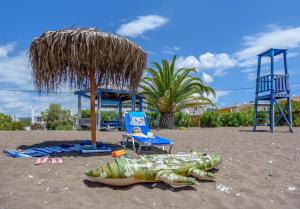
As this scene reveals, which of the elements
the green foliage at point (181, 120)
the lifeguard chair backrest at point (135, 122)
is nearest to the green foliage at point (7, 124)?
the green foliage at point (181, 120)

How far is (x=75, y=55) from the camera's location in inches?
241

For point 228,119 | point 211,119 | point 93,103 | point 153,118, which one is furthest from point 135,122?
point 228,119

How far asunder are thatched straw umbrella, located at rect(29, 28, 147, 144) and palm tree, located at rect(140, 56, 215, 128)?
1138 cm

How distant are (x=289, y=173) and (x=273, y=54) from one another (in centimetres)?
887

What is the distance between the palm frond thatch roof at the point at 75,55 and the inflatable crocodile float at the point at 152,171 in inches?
99.7

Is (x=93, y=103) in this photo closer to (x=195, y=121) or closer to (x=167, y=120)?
(x=167, y=120)

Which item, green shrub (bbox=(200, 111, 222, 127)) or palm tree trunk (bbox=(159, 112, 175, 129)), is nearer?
palm tree trunk (bbox=(159, 112, 175, 129))

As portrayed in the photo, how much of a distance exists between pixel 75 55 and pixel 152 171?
114 inches

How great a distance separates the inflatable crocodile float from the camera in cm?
445

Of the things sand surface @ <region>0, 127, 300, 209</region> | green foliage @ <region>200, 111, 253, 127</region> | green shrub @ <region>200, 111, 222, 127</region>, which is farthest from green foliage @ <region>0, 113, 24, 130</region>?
green foliage @ <region>200, 111, 253, 127</region>

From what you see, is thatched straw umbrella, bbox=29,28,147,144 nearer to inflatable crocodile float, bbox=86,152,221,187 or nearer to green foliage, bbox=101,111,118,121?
inflatable crocodile float, bbox=86,152,221,187

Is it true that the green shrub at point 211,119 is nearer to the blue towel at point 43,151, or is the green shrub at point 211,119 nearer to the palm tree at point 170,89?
the palm tree at point 170,89

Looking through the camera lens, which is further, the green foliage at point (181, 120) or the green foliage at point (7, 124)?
the green foliage at point (181, 120)

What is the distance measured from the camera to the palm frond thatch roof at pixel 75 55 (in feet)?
20.3
